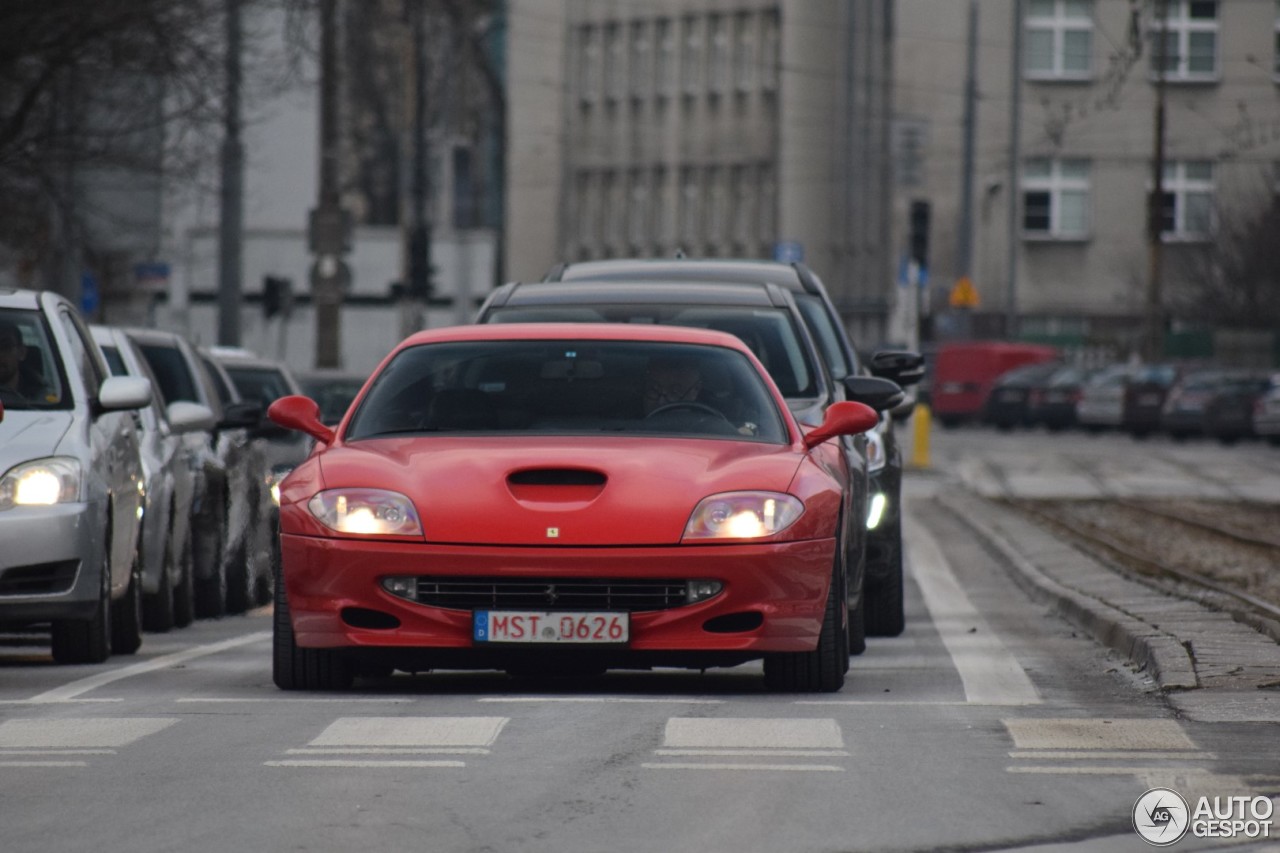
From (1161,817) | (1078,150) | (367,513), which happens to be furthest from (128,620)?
(1078,150)

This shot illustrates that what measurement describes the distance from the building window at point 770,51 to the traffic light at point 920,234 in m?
34.1

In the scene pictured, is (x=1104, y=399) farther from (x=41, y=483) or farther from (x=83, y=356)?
(x=41, y=483)

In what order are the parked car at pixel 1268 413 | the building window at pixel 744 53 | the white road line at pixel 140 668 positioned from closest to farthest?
the white road line at pixel 140 668, the parked car at pixel 1268 413, the building window at pixel 744 53

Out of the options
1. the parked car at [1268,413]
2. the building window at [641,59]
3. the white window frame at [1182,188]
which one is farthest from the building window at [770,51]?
the parked car at [1268,413]

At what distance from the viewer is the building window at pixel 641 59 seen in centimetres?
8119

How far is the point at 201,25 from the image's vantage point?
28312 mm

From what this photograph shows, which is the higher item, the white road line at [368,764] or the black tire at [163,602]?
the white road line at [368,764]

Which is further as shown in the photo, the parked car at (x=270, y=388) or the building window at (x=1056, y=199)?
the building window at (x=1056, y=199)

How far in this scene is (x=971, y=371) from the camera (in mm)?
64688

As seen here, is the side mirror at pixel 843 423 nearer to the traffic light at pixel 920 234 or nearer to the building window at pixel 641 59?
the traffic light at pixel 920 234

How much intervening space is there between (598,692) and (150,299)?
31528 millimetres

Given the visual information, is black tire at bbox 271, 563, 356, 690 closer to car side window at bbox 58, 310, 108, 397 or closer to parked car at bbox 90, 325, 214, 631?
car side window at bbox 58, 310, 108, 397

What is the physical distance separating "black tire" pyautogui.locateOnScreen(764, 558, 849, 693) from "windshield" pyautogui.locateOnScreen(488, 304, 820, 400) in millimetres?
2949

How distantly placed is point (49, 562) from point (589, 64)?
72046 millimetres
